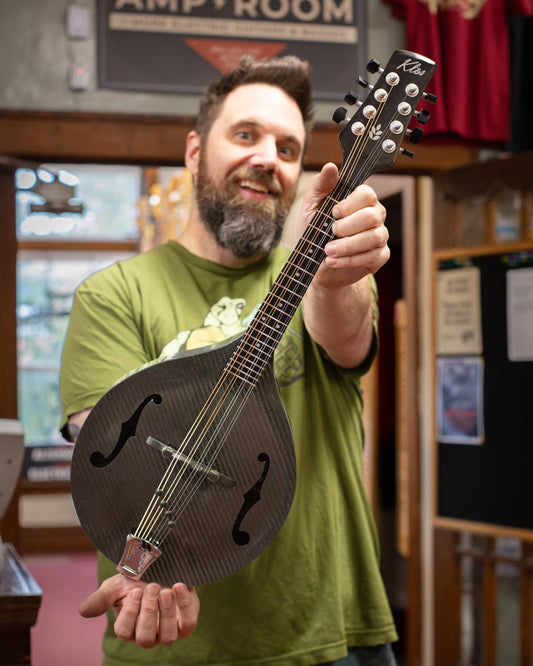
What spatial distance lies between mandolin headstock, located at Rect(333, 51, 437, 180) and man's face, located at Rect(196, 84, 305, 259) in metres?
0.28

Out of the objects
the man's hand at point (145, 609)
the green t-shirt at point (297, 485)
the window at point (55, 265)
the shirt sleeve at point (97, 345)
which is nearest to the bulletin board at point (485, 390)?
the green t-shirt at point (297, 485)

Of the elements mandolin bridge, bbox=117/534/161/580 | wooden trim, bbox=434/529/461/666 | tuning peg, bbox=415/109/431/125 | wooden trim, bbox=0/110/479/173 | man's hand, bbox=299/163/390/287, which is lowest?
wooden trim, bbox=434/529/461/666

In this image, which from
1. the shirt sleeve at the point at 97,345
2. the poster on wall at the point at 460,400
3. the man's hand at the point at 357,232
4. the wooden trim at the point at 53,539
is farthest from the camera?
the wooden trim at the point at 53,539

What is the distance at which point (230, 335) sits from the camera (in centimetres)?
→ 125

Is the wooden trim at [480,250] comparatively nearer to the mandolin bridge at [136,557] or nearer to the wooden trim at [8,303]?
the wooden trim at [8,303]

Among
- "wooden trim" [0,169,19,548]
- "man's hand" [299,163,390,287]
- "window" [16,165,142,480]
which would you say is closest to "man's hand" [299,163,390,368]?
"man's hand" [299,163,390,287]

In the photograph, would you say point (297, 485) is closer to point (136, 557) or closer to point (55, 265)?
point (136, 557)

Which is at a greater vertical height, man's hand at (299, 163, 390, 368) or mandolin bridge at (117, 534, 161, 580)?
man's hand at (299, 163, 390, 368)

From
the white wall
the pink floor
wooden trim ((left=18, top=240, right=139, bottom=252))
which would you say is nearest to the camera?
the white wall

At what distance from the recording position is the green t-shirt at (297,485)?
1211 millimetres

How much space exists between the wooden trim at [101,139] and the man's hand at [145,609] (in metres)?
2.20

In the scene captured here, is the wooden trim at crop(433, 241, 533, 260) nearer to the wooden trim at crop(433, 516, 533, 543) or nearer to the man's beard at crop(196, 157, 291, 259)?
the wooden trim at crop(433, 516, 533, 543)

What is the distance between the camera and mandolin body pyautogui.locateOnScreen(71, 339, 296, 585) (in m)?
1.04

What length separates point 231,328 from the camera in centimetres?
126
